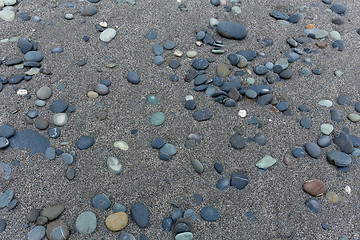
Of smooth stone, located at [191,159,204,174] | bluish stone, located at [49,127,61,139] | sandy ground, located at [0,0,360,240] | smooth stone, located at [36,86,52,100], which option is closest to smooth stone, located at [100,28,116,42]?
sandy ground, located at [0,0,360,240]

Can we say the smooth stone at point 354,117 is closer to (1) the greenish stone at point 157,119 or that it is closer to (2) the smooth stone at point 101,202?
(1) the greenish stone at point 157,119

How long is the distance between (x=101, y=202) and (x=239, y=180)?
2.27ft

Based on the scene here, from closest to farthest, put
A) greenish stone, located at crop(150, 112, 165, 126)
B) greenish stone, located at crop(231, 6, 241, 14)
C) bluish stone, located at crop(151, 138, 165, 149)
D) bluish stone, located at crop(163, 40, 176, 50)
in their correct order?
bluish stone, located at crop(151, 138, 165, 149), greenish stone, located at crop(150, 112, 165, 126), bluish stone, located at crop(163, 40, 176, 50), greenish stone, located at crop(231, 6, 241, 14)

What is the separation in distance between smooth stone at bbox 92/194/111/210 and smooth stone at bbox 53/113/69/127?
1.67 feet

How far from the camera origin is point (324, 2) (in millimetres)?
2686

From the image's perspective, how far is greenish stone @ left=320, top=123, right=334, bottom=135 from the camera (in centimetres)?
183

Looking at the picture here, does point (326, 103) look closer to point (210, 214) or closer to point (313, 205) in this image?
point (313, 205)

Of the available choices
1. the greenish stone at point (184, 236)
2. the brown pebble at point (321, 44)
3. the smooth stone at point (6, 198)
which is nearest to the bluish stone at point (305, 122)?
the brown pebble at point (321, 44)

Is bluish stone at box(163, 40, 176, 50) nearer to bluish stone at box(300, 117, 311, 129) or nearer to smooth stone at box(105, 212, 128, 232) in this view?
bluish stone at box(300, 117, 311, 129)

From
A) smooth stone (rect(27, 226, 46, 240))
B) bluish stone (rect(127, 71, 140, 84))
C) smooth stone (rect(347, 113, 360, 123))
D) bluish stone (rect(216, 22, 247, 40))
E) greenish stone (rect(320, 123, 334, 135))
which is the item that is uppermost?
bluish stone (rect(216, 22, 247, 40))

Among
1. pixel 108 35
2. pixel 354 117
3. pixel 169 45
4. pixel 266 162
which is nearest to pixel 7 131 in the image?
pixel 108 35

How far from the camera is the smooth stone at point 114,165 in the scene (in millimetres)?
1619

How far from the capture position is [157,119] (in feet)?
6.01

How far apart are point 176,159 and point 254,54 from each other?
3.20 ft
